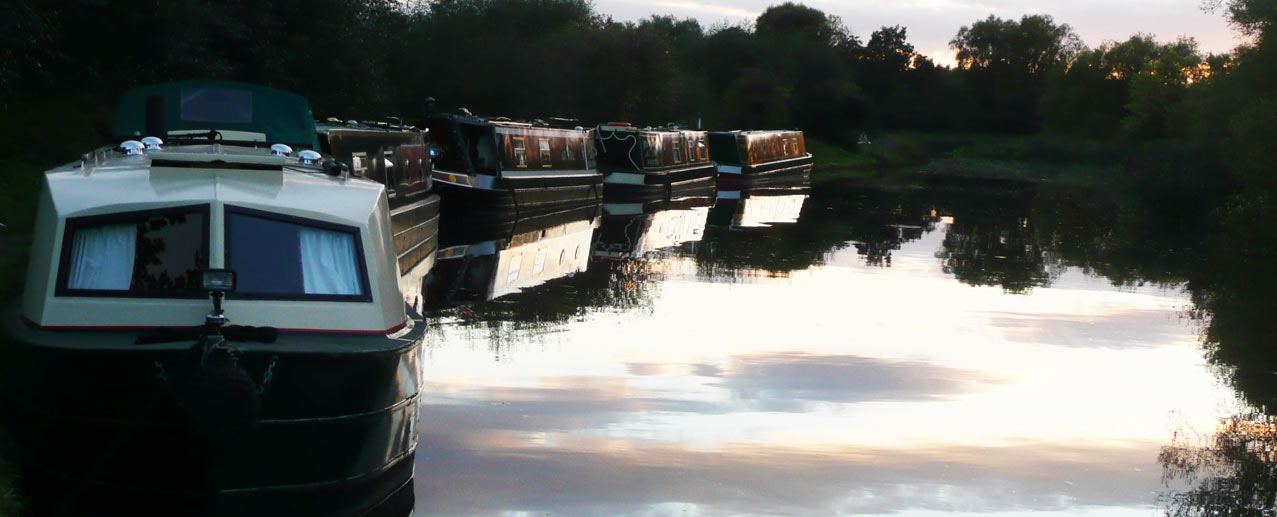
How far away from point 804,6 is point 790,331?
9119 centimetres

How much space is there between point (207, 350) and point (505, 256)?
492 inches

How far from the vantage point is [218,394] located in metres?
5.81

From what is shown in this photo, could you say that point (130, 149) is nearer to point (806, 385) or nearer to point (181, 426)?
point (181, 426)

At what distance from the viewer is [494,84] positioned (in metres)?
49.1

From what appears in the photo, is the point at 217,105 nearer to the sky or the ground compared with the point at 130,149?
nearer to the sky

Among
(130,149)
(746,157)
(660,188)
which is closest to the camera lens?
(130,149)

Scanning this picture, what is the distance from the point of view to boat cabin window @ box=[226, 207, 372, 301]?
6488 mm

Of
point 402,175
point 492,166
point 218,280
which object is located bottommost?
point 218,280

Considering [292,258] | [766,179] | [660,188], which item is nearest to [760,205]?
[660,188]

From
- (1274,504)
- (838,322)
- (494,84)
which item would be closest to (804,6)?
(494,84)

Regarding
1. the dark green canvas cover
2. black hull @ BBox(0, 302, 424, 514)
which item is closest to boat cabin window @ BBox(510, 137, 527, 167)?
the dark green canvas cover

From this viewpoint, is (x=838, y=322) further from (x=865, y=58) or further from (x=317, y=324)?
(x=865, y=58)

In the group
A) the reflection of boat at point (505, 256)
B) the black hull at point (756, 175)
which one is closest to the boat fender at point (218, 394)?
the reflection of boat at point (505, 256)

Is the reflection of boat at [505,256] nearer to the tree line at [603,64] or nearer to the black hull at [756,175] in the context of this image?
the tree line at [603,64]
